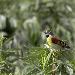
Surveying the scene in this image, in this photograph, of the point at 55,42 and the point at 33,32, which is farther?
the point at 33,32

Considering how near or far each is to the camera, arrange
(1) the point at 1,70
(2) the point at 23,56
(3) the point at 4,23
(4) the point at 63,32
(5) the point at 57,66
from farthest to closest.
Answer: (4) the point at 63,32
(3) the point at 4,23
(2) the point at 23,56
(1) the point at 1,70
(5) the point at 57,66

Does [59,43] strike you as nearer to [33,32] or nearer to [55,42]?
[55,42]

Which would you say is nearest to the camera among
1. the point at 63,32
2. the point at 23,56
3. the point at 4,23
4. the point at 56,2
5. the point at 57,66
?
the point at 57,66

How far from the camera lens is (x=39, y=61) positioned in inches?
156

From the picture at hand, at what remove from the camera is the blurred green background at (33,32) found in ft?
13.0

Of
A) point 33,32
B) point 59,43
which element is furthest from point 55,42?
point 33,32

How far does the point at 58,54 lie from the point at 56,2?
427cm

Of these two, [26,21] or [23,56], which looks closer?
[23,56]

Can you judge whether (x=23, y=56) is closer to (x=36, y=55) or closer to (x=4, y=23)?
(x=36, y=55)

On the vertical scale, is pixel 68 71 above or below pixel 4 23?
below

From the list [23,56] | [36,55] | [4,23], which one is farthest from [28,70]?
[4,23]

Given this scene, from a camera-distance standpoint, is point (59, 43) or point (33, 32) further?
point (33, 32)

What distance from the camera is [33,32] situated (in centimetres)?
748

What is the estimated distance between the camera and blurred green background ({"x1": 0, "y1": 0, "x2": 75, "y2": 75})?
156 inches
